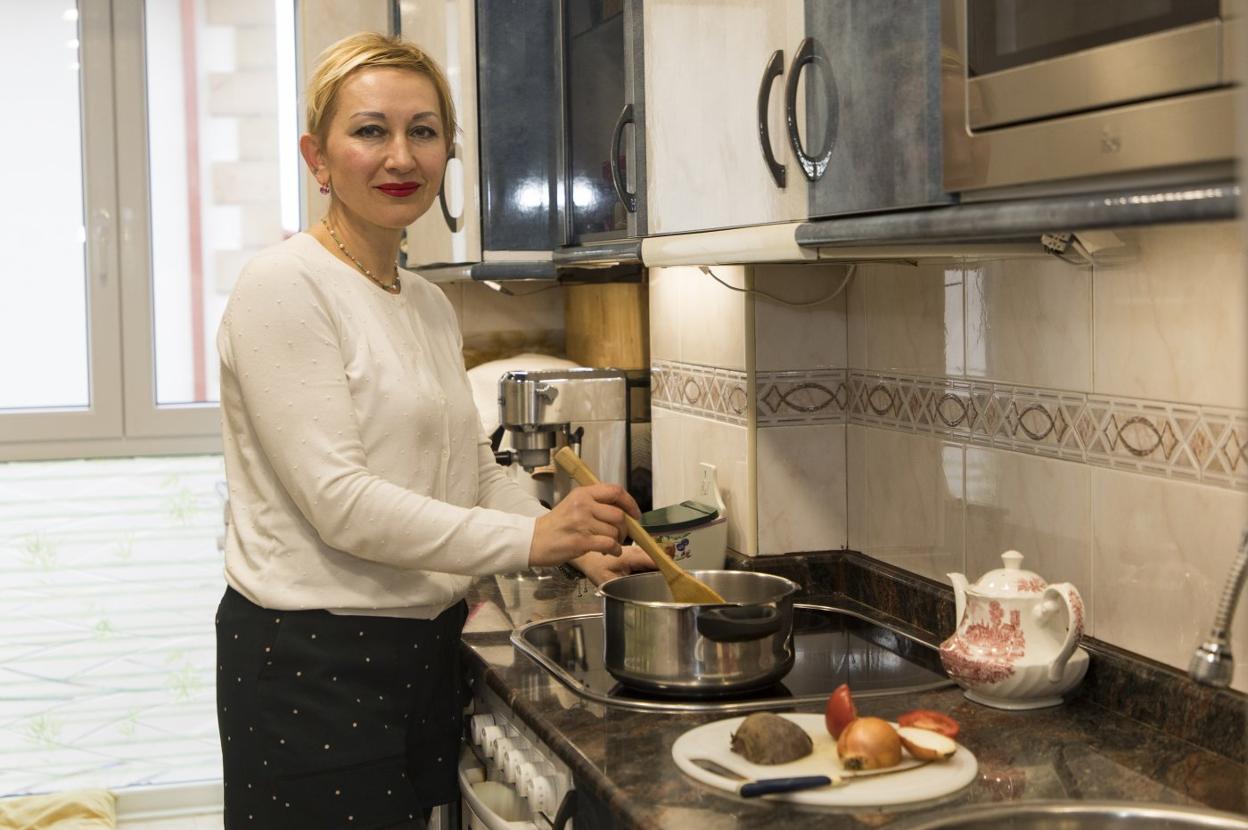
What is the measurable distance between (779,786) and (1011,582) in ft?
1.40

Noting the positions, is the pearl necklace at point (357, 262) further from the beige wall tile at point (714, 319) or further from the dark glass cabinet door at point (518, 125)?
the dark glass cabinet door at point (518, 125)

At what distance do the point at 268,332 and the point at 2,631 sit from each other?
238 centimetres

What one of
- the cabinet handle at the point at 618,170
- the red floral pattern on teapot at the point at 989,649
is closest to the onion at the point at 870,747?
the red floral pattern on teapot at the point at 989,649

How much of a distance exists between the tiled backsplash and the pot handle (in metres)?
Answer: 0.37

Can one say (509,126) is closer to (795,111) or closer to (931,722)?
(795,111)

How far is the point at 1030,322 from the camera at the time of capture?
1.68m

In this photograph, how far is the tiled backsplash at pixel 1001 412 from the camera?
1.40m

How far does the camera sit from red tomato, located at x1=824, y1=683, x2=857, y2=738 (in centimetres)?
140

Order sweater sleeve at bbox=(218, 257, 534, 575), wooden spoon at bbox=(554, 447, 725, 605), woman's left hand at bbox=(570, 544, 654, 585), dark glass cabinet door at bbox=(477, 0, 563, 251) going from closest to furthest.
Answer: sweater sleeve at bbox=(218, 257, 534, 575) < wooden spoon at bbox=(554, 447, 725, 605) < woman's left hand at bbox=(570, 544, 654, 585) < dark glass cabinet door at bbox=(477, 0, 563, 251)

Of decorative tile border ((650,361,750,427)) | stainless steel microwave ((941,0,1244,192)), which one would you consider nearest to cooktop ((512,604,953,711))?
decorative tile border ((650,361,750,427))

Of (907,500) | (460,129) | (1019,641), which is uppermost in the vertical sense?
(460,129)

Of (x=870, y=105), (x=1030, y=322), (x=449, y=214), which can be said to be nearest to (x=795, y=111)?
(x=870, y=105)

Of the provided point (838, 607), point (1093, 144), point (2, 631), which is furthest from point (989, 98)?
point (2, 631)

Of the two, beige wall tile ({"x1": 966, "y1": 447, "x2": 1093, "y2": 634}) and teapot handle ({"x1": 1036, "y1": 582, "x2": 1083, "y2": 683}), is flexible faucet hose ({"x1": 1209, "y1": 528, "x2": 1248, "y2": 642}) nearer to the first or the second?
teapot handle ({"x1": 1036, "y1": 582, "x2": 1083, "y2": 683})
